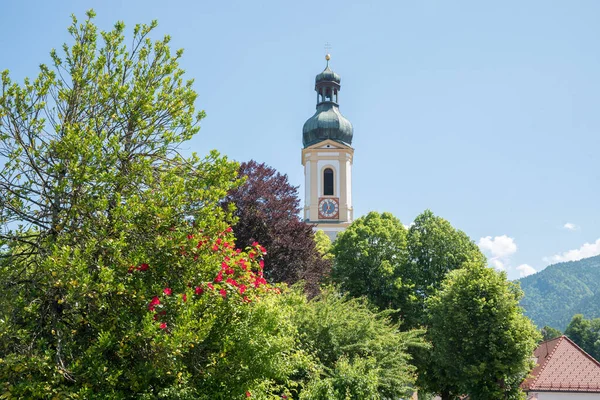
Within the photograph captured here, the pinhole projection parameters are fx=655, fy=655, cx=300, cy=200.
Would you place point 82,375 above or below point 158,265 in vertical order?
below

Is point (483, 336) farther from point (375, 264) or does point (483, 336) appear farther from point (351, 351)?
point (375, 264)

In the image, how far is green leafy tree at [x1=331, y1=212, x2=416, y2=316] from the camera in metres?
35.6

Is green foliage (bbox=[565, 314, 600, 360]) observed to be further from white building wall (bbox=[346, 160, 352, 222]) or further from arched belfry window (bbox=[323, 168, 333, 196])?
arched belfry window (bbox=[323, 168, 333, 196])

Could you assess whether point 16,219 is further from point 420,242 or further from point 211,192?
point 420,242

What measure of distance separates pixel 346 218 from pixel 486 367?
34.7m

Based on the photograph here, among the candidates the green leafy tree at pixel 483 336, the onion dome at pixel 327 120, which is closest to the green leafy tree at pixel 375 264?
the green leafy tree at pixel 483 336

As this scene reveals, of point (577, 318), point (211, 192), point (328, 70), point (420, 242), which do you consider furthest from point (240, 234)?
point (577, 318)

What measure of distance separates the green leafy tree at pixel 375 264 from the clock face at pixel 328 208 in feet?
61.4

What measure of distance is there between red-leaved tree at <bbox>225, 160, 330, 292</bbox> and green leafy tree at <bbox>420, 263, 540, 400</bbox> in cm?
701

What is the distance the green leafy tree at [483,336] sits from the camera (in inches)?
1013

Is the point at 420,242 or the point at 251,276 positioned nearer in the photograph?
the point at 251,276

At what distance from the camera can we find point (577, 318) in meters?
91.7

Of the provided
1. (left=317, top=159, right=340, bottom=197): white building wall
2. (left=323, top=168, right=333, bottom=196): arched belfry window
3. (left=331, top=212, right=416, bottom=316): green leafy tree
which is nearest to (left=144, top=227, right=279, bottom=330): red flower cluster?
(left=331, top=212, right=416, bottom=316): green leafy tree

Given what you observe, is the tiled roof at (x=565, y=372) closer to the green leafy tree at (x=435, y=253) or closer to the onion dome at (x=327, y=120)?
the green leafy tree at (x=435, y=253)
